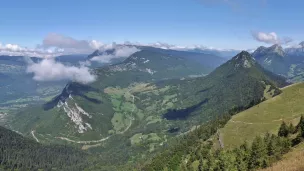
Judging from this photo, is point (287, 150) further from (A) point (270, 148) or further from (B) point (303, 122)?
(B) point (303, 122)

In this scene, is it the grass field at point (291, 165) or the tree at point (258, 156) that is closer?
the grass field at point (291, 165)

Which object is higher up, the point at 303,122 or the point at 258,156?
the point at 303,122

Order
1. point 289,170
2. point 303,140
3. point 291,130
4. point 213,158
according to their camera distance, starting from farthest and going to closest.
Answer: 1. point 213,158
2. point 291,130
3. point 303,140
4. point 289,170

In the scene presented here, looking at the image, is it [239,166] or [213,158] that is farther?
[213,158]

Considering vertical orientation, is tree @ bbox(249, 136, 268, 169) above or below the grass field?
below

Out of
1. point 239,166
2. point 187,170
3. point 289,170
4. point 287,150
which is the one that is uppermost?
point 289,170

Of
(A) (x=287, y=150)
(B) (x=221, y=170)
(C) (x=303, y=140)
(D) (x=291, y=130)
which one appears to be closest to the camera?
(A) (x=287, y=150)

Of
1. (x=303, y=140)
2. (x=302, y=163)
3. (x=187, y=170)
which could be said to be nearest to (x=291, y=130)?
(x=303, y=140)

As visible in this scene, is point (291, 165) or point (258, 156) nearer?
point (291, 165)

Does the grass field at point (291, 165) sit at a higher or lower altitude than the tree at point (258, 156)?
higher

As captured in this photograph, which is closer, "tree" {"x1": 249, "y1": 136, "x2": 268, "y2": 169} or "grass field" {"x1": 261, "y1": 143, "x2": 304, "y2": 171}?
"grass field" {"x1": 261, "y1": 143, "x2": 304, "y2": 171}

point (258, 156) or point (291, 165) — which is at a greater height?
point (291, 165)
